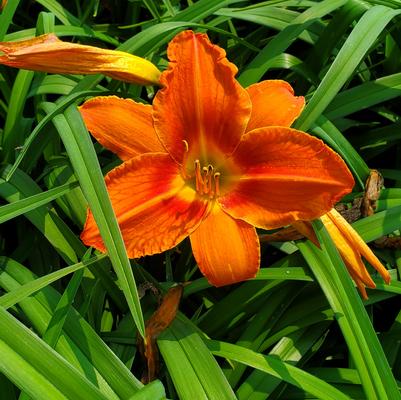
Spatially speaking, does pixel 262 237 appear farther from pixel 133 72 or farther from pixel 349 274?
pixel 133 72

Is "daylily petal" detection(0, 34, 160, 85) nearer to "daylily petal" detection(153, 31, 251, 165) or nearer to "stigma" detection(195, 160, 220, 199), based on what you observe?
"daylily petal" detection(153, 31, 251, 165)

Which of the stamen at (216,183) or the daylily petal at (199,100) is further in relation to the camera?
the stamen at (216,183)

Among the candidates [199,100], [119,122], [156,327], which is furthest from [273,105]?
[156,327]

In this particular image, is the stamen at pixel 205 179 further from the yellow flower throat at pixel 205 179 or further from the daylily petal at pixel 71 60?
the daylily petal at pixel 71 60

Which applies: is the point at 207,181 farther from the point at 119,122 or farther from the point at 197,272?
the point at 197,272

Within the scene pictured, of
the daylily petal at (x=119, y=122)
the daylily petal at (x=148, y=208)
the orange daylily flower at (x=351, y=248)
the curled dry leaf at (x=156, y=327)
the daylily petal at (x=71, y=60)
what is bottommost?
the curled dry leaf at (x=156, y=327)

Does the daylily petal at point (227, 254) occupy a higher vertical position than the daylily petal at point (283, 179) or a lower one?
lower

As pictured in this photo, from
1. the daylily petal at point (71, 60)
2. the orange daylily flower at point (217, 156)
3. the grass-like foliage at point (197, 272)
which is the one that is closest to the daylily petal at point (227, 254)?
the orange daylily flower at point (217, 156)

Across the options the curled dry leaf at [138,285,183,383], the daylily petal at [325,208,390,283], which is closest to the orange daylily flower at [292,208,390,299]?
the daylily petal at [325,208,390,283]
